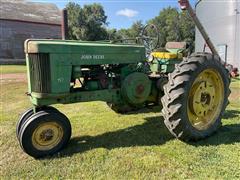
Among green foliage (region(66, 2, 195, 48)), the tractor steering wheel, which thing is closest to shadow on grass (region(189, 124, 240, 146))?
the tractor steering wheel

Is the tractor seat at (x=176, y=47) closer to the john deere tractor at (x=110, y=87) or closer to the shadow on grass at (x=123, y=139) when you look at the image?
the john deere tractor at (x=110, y=87)

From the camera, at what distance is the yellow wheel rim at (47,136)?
407 cm

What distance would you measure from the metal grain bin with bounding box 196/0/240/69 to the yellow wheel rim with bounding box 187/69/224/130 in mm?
11156

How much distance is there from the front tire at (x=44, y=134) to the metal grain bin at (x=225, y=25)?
13101mm

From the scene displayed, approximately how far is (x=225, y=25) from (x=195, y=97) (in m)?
12.6

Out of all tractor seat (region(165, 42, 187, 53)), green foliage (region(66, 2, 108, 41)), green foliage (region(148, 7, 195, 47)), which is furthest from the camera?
green foliage (region(148, 7, 195, 47))

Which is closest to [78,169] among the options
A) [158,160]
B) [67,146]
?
[67,146]

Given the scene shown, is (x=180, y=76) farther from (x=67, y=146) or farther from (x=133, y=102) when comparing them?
(x=67, y=146)

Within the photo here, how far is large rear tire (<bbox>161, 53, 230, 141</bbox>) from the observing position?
4.25 m

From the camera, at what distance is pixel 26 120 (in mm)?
4184

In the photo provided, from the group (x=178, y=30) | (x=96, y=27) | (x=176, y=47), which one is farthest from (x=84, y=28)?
(x=176, y=47)

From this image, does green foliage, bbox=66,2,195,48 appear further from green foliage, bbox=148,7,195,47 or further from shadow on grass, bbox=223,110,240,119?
shadow on grass, bbox=223,110,240,119

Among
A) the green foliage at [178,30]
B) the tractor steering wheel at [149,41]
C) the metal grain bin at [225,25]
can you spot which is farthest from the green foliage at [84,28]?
the tractor steering wheel at [149,41]

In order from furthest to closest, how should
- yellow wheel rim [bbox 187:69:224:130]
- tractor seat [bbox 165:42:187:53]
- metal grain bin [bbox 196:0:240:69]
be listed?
1. metal grain bin [bbox 196:0:240:69]
2. tractor seat [bbox 165:42:187:53]
3. yellow wheel rim [bbox 187:69:224:130]
